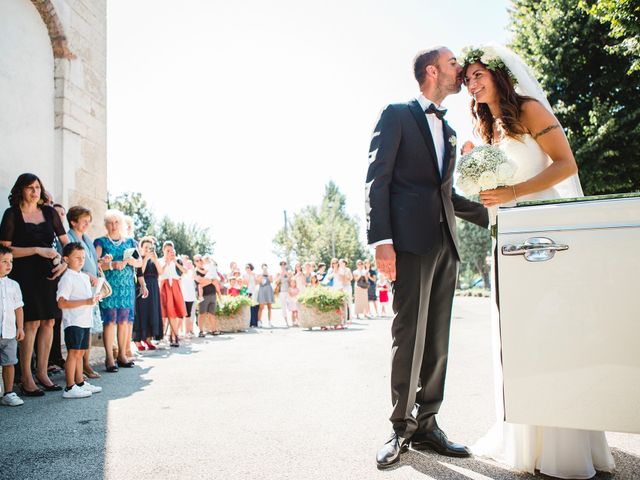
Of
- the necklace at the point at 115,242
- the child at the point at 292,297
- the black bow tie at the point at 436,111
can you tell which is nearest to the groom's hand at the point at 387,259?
the black bow tie at the point at 436,111

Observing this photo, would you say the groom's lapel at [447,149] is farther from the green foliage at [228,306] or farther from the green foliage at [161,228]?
the green foliage at [161,228]

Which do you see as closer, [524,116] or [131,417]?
[524,116]

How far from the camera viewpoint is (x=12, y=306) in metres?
5.17

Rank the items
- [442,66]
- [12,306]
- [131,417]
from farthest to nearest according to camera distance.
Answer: [12,306]
[131,417]
[442,66]

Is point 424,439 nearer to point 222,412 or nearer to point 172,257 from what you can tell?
point 222,412

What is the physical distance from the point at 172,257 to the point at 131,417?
738cm

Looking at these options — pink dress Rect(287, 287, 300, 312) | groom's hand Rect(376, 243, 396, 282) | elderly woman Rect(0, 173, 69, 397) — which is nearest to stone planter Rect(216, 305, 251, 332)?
pink dress Rect(287, 287, 300, 312)

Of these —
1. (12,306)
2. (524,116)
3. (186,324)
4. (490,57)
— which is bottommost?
(186,324)

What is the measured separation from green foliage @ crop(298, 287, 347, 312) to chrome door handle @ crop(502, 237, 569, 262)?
41.1 ft

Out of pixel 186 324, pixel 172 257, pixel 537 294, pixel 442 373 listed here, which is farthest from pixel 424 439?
pixel 186 324

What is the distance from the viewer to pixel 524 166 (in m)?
3.12

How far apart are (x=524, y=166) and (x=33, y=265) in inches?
206

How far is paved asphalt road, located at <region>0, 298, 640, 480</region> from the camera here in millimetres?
2916

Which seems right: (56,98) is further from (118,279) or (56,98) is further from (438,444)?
(438,444)
